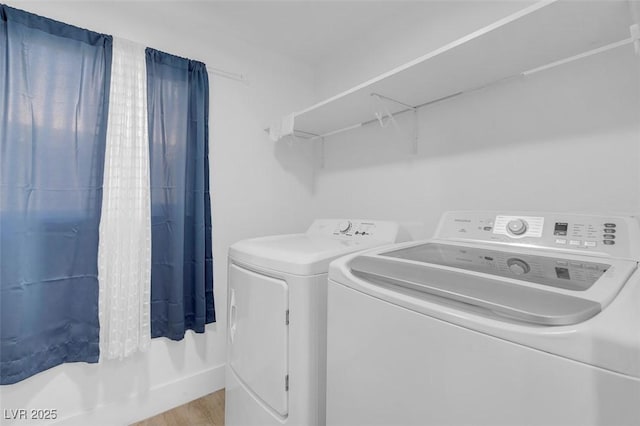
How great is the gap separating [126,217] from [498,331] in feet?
6.06

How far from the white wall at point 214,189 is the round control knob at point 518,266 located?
177 centimetres

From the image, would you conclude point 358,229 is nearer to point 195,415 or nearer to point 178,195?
point 178,195

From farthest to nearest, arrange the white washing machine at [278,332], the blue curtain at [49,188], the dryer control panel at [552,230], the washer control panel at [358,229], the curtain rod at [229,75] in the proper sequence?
the curtain rod at [229,75]
the washer control panel at [358,229]
the blue curtain at [49,188]
the white washing machine at [278,332]
the dryer control panel at [552,230]

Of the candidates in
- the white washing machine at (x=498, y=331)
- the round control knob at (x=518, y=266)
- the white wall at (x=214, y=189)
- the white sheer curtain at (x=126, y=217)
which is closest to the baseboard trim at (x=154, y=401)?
the white wall at (x=214, y=189)

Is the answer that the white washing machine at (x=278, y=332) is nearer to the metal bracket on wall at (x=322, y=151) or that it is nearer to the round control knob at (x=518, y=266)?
the round control knob at (x=518, y=266)

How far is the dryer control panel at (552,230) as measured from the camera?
0.94 m

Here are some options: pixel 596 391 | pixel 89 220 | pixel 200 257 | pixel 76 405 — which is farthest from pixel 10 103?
pixel 596 391

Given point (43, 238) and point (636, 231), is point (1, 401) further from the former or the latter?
point (636, 231)

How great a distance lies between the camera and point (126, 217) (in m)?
1.63

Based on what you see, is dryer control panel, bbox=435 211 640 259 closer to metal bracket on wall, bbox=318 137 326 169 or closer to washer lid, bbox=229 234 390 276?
washer lid, bbox=229 234 390 276

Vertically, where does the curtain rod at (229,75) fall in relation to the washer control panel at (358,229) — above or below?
above

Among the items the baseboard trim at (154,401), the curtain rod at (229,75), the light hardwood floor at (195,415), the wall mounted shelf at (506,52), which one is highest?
the curtain rod at (229,75)

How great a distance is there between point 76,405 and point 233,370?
948 millimetres

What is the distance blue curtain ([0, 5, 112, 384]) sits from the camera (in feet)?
4.49
